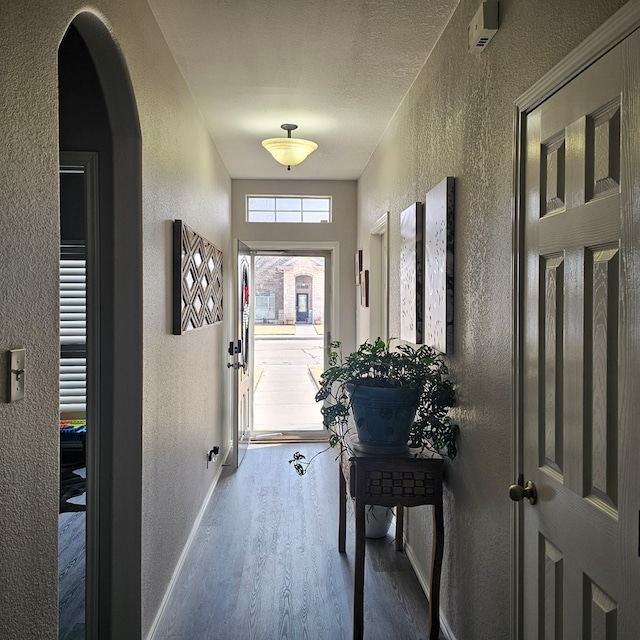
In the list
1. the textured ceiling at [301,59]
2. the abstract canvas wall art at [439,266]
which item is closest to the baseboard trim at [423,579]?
the abstract canvas wall art at [439,266]

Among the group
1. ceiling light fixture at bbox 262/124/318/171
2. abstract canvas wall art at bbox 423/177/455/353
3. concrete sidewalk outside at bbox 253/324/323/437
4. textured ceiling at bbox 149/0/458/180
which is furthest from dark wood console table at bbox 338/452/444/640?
concrete sidewalk outside at bbox 253/324/323/437

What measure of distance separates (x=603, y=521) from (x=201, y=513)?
3086 mm

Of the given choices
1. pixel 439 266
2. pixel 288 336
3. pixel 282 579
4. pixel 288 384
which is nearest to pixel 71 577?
pixel 282 579

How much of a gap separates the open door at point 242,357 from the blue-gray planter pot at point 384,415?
2.66 m

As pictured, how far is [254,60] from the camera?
2.94 metres

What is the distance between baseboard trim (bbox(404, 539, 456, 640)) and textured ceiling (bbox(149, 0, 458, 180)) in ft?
8.14

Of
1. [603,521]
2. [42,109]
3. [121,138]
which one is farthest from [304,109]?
[603,521]

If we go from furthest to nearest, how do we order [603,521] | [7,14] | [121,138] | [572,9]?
1. [121,138]
2. [572,9]
3. [603,521]
4. [7,14]

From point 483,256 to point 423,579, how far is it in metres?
1.75

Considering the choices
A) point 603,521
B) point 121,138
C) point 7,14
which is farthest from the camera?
point 121,138

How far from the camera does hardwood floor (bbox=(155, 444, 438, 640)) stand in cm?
260

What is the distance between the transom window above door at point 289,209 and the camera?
595cm

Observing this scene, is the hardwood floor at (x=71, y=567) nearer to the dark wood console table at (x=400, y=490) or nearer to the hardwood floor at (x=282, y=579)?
the hardwood floor at (x=282, y=579)

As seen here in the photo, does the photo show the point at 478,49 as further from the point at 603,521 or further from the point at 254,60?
the point at 603,521
